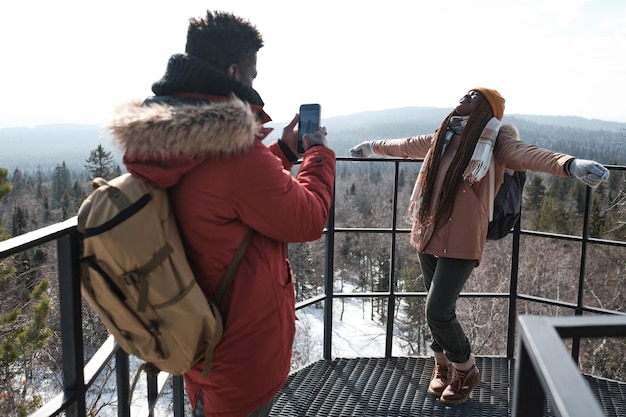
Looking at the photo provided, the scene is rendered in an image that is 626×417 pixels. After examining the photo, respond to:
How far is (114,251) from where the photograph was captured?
129cm

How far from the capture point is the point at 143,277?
1316mm

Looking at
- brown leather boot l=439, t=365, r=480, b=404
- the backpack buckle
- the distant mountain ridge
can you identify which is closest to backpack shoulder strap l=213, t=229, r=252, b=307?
the backpack buckle

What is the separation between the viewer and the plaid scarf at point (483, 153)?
8.28 feet

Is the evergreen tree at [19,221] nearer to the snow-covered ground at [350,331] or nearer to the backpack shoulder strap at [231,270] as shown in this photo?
the snow-covered ground at [350,331]

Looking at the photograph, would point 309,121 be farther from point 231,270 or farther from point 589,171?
point 589,171

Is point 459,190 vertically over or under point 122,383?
over

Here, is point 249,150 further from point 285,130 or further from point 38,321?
point 38,321

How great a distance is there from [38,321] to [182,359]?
11.7m

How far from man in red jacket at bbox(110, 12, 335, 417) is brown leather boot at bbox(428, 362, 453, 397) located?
1.77 meters

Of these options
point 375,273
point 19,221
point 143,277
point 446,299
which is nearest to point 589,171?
point 446,299

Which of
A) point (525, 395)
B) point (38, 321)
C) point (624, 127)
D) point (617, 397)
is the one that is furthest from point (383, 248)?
point (525, 395)

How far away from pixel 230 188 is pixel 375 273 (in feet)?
122

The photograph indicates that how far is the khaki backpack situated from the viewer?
1.30 m

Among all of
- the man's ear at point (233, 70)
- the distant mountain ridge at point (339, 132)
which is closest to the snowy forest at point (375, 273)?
the man's ear at point (233, 70)
